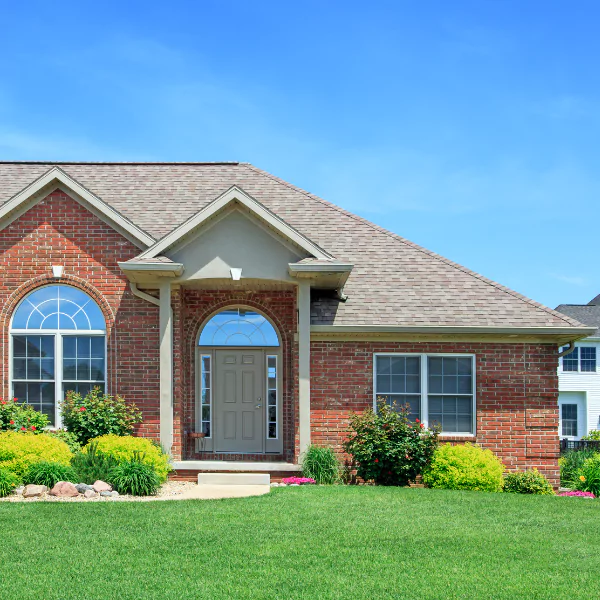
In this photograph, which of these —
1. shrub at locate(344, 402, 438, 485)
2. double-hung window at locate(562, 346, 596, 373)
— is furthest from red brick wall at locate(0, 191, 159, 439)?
double-hung window at locate(562, 346, 596, 373)

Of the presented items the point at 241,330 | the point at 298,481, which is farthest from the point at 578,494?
the point at 241,330

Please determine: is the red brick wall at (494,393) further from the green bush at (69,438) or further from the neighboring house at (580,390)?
the neighboring house at (580,390)

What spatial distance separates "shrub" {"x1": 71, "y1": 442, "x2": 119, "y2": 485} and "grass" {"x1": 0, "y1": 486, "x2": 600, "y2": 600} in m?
1.82

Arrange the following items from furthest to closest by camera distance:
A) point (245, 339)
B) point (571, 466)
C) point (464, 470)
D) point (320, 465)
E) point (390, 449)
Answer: point (571, 466) < point (245, 339) < point (320, 465) < point (390, 449) < point (464, 470)

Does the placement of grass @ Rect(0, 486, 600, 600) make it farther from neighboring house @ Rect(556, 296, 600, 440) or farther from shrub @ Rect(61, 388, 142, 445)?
neighboring house @ Rect(556, 296, 600, 440)

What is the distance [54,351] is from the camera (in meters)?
16.2

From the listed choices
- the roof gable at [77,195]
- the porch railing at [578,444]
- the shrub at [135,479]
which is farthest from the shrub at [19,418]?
the porch railing at [578,444]

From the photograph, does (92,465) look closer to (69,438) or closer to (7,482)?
(7,482)

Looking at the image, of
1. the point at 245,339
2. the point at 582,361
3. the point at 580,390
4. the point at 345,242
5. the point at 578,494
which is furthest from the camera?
the point at 582,361

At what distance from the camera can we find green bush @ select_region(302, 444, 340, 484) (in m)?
14.9

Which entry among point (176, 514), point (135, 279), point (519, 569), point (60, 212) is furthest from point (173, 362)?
point (519, 569)

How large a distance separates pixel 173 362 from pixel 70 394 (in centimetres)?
223

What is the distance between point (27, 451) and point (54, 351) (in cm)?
338

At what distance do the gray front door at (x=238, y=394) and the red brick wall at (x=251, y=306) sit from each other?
546 millimetres
